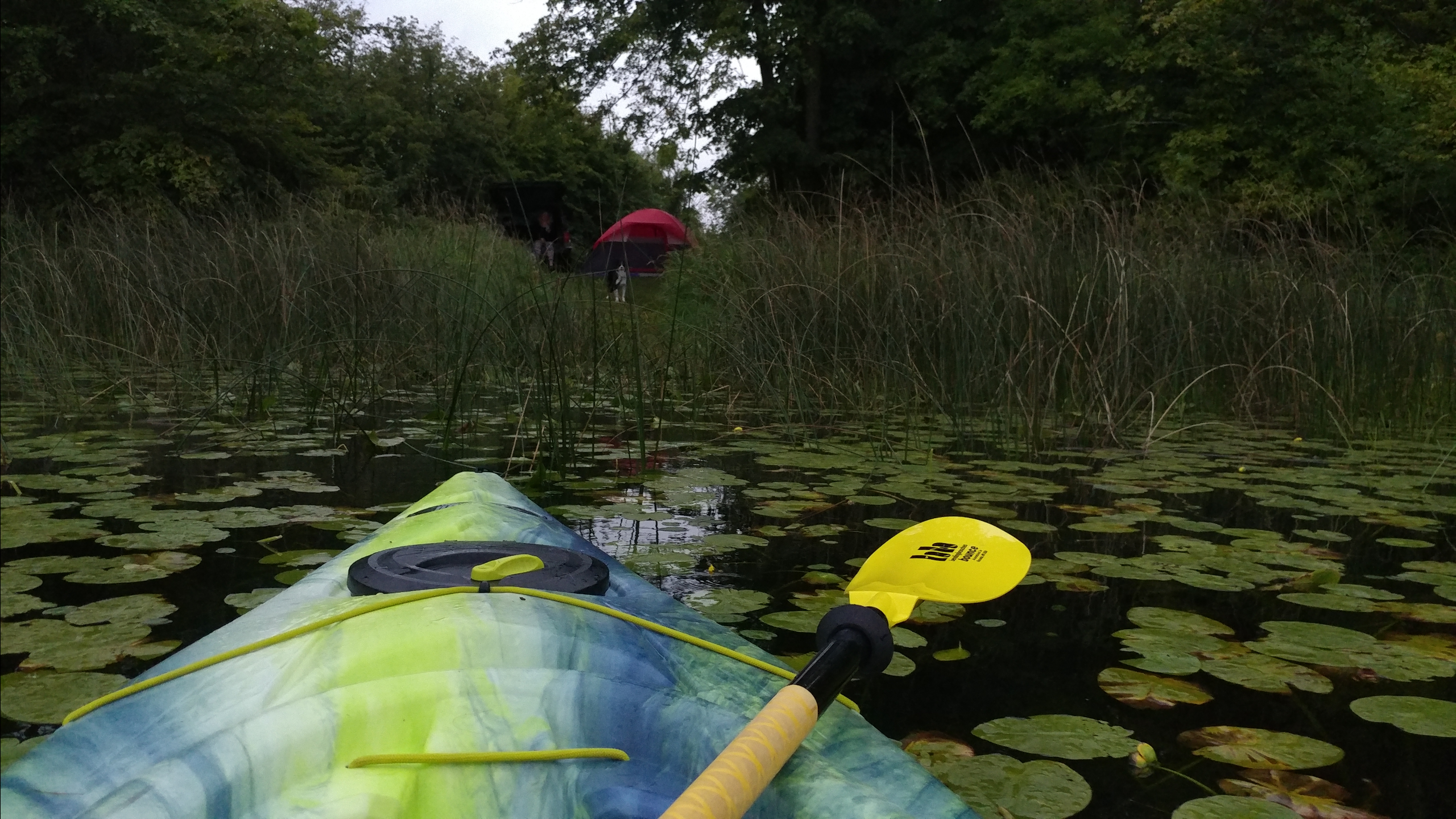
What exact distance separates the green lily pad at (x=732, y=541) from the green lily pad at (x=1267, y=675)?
87 cm

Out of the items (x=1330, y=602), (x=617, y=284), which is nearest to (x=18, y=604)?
(x=1330, y=602)

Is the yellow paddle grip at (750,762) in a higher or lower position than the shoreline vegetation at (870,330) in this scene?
lower

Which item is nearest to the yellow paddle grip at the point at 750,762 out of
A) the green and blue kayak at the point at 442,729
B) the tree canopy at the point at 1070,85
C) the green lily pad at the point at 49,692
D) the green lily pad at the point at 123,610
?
the green and blue kayak at the point at 442,729

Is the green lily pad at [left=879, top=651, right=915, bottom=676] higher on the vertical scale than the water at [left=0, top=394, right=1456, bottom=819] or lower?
lower

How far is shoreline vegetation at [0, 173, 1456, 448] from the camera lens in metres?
3.51

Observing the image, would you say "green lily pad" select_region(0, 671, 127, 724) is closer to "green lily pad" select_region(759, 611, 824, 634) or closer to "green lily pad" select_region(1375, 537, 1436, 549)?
"green lily pad" select_region(759, 611, 824, 634)

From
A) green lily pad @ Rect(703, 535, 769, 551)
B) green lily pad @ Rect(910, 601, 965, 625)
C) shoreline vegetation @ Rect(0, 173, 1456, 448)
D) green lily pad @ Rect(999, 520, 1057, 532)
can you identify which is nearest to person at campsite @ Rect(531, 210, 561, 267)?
shoreline vegetation @ Rect(0, 173, 1456, 448)

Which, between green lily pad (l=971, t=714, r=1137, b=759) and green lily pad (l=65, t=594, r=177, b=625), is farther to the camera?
green lily pad (l=65, t=594, r=177, b=625)

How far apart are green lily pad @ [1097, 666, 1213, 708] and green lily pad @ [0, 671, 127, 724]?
1213 mm

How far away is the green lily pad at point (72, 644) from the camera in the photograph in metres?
1.30

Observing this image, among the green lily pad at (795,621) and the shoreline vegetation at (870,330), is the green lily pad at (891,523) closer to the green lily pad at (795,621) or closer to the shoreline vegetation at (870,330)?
the green lily pad at (795,621)

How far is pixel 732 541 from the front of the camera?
6.76ft

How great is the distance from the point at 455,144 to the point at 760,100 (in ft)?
19.9

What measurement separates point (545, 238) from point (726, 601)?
948 centimetres
